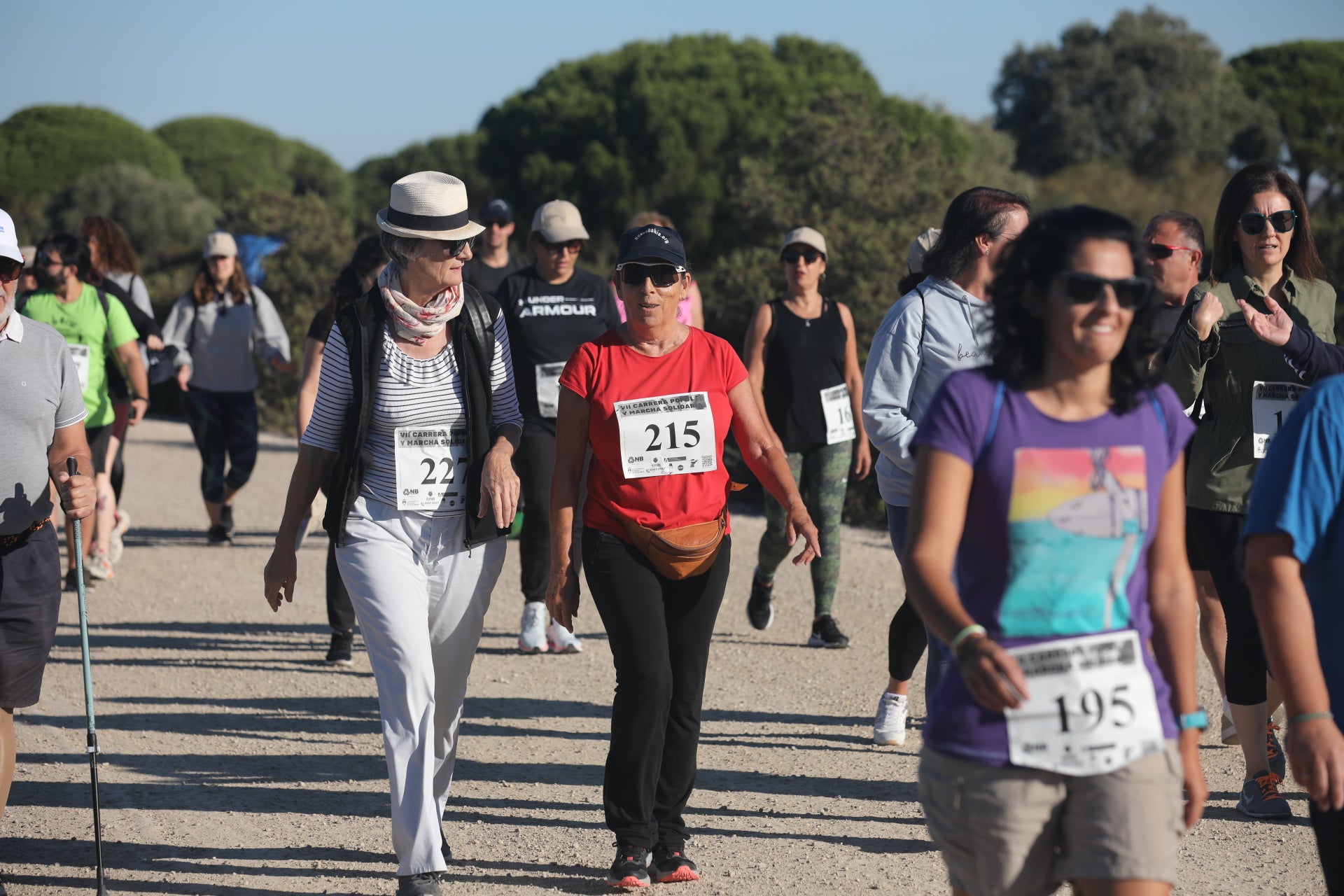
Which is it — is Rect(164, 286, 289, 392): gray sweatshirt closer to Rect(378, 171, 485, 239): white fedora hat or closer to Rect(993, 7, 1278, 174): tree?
Rect(378, 171, 485, 239): white fedora hat

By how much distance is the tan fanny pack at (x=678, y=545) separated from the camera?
4320 mm

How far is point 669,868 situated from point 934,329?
2020 millimetres

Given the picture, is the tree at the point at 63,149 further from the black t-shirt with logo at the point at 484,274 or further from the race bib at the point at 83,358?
the black t-shirt with logo at the point at 484,274

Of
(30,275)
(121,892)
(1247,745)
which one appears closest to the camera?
(121,892)

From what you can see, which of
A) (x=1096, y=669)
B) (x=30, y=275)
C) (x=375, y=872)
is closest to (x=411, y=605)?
(x=375, y=872)

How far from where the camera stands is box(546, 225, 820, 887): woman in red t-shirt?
4.36 meters

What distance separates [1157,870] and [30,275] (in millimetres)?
8975

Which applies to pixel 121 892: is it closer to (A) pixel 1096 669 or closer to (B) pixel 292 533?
(B) pixel 292 533

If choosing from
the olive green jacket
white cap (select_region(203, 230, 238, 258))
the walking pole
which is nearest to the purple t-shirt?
the olive green jacket

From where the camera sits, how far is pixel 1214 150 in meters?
47.7

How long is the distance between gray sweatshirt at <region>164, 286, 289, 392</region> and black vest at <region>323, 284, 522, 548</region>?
21.6ft

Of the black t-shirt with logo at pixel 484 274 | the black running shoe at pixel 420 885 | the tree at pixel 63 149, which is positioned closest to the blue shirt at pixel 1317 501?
the black running shoe at pixel 420 885

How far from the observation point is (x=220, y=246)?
10.6m

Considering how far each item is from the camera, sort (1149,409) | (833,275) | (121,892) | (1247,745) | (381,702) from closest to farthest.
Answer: (1149,409), (381,702), (121,892), (1247,745), (833,275)
